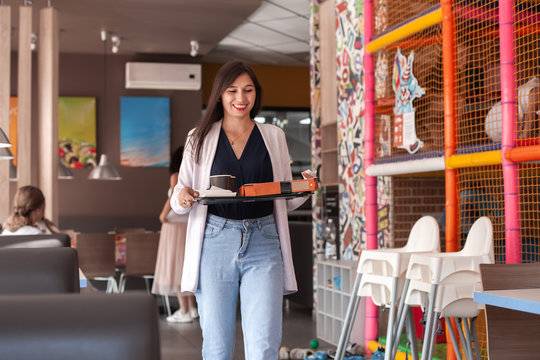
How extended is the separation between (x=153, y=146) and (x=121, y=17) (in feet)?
8.30

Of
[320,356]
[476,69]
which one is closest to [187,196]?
[476,69]

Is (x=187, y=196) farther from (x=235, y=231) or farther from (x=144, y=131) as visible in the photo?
(x=144, y=131)

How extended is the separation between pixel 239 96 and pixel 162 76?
762 cm

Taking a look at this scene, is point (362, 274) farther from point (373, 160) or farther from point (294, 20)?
point (294, 20)

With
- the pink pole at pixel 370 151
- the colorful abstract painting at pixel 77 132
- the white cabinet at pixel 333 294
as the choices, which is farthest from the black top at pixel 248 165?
the colorful abstract painting at pixel 77 132

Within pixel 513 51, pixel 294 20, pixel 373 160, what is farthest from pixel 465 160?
pixel 294 20

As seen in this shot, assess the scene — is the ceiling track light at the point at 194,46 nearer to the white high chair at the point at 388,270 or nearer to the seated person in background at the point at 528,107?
the white high chair at the point at 388,270

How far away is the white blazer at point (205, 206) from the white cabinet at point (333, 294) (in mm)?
2751

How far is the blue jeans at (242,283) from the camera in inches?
94.7

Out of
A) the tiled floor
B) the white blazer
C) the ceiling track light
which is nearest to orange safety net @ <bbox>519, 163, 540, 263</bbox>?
the white blazer

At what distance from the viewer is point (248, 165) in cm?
251

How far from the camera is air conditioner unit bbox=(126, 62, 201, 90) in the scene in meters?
9.81

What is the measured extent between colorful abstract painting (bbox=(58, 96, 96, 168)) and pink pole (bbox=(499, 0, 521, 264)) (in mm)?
7796

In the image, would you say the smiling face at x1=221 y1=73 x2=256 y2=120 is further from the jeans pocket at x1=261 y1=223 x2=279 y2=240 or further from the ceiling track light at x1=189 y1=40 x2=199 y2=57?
the ceiling track light at x1=189 y1=40 x2=199 y2=57
